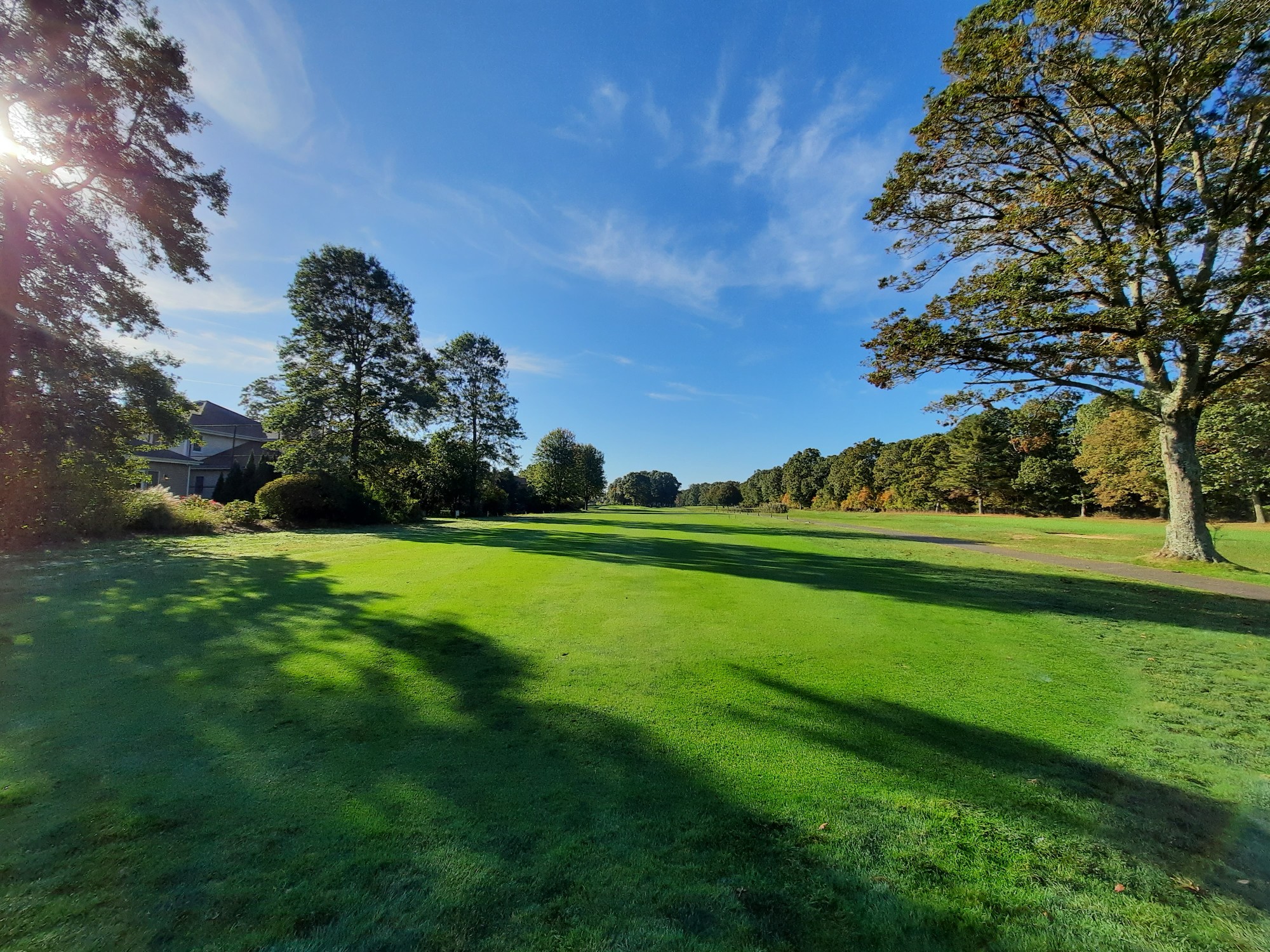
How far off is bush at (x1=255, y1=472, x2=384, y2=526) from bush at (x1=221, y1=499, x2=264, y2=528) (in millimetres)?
283

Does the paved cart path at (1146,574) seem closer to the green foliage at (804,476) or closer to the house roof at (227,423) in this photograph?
the house roof at (227,423)

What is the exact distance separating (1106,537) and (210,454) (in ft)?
196

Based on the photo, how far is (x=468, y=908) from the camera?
1879 millimetres

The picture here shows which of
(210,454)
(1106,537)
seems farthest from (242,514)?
(1106,537)

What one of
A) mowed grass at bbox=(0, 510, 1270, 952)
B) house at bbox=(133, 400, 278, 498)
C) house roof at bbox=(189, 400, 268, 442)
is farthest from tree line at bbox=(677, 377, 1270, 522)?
house roof at bbox=(189, 400, 268, 442)

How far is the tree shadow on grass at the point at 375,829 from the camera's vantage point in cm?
181

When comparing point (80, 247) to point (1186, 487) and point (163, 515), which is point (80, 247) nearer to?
point (163, 515)

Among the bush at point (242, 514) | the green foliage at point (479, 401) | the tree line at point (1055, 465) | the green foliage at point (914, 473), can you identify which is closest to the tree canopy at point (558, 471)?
the green foliage at point (479, 401)

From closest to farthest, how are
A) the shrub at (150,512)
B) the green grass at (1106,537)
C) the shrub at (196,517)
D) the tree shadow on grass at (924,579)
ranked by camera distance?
1. the tree shadow on grass at (924,579)
2. the green grass at (1106,537)
3. the shrub at (150,512)
4. the shrub at (196,517)

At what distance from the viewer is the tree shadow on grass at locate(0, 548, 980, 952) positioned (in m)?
1.81

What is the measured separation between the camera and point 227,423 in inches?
1487

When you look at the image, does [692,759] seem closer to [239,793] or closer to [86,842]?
[239,793]

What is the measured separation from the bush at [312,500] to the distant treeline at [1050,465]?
26.0 m

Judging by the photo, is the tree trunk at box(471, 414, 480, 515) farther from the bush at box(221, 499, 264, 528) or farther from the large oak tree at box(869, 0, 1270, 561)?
the large oak tree at box(869, 0, 1270, 561)
